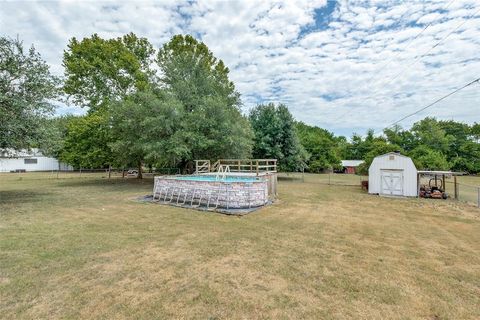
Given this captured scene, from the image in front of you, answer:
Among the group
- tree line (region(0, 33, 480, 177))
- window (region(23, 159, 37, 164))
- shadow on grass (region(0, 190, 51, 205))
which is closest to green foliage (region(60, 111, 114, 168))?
tree line (region(0, 33, 480, 177))

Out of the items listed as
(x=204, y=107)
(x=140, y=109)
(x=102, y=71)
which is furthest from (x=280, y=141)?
(x=102, y=71)

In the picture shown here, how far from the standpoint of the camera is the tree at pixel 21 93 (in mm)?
10164

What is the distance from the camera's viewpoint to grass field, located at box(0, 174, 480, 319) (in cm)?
323

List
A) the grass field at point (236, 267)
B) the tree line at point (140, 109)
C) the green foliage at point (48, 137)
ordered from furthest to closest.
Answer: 1. the green foliage at point (48, 137)
2. the tree line at point (140, 109)
3. the grass field at point (236, 267)

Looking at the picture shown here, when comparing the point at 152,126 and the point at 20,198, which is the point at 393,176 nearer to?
the point at 152,126

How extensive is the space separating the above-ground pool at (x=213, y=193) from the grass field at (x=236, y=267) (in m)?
1.62

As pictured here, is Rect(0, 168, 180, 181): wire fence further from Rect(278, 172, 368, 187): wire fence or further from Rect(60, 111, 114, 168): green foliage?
Rect(278, 172, 368, 187): wire fence

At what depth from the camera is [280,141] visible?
24.6 meters

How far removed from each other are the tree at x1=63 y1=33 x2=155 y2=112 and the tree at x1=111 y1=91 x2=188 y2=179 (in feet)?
11.0

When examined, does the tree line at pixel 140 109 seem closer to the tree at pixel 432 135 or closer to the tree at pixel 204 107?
the tree at pixel 204 107

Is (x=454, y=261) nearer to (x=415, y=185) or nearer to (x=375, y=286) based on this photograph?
(x=375, y=286)

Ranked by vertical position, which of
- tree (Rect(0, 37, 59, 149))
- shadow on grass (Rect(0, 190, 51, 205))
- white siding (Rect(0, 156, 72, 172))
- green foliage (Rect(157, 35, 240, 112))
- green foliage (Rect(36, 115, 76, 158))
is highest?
green foliage (Rect(157, 35, 240, 112))

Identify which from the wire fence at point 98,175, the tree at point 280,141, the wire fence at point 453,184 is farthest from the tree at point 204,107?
the wire fence at point 453,184

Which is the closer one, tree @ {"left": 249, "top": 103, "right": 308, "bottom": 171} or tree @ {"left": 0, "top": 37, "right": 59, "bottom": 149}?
tree @ {"left": 0, "top": 37, "right": 59, "bottom": 149}
